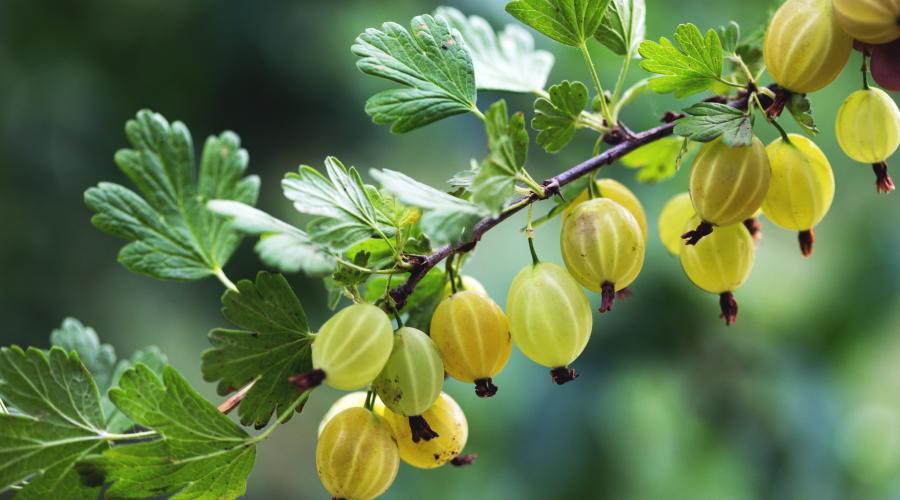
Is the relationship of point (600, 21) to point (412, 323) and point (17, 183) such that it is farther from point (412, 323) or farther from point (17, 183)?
point (17, 183)

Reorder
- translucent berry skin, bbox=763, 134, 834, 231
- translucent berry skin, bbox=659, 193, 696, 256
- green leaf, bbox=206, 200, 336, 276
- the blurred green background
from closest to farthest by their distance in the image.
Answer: green leaf, bbox=206, 200, 336, 276, translucent berry skin, bbox=763, 134, 834, 231, translucent berry skin, bbox=659, 193, 696, 256, the blurred green background

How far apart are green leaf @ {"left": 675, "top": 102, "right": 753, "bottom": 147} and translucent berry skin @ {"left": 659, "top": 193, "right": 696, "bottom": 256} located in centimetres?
16

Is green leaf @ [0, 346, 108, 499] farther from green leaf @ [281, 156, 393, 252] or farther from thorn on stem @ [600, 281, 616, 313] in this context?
thorn on stem @ [600, 281, 616, 313]

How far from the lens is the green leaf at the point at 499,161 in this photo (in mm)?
413

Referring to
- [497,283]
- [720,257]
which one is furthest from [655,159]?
[497,283]

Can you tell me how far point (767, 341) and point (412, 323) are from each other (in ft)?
4.45

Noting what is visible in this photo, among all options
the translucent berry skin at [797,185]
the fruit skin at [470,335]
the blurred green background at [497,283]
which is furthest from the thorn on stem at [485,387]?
the blurred green background at [497,283]

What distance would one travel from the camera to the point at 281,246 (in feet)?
1.36

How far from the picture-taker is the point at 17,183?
6.62 ft

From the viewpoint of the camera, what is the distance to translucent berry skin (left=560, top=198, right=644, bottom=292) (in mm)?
468

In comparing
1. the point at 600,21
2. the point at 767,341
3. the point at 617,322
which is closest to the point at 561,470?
the point at 617,322

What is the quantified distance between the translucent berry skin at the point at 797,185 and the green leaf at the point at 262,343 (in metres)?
0.32

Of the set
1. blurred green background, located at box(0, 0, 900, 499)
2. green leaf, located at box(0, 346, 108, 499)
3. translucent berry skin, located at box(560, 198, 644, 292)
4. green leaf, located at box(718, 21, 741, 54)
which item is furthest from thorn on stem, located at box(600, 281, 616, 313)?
blurred green background, located at box(0, 0, 900, 499)

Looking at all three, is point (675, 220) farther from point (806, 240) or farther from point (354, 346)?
point (354, 346)
